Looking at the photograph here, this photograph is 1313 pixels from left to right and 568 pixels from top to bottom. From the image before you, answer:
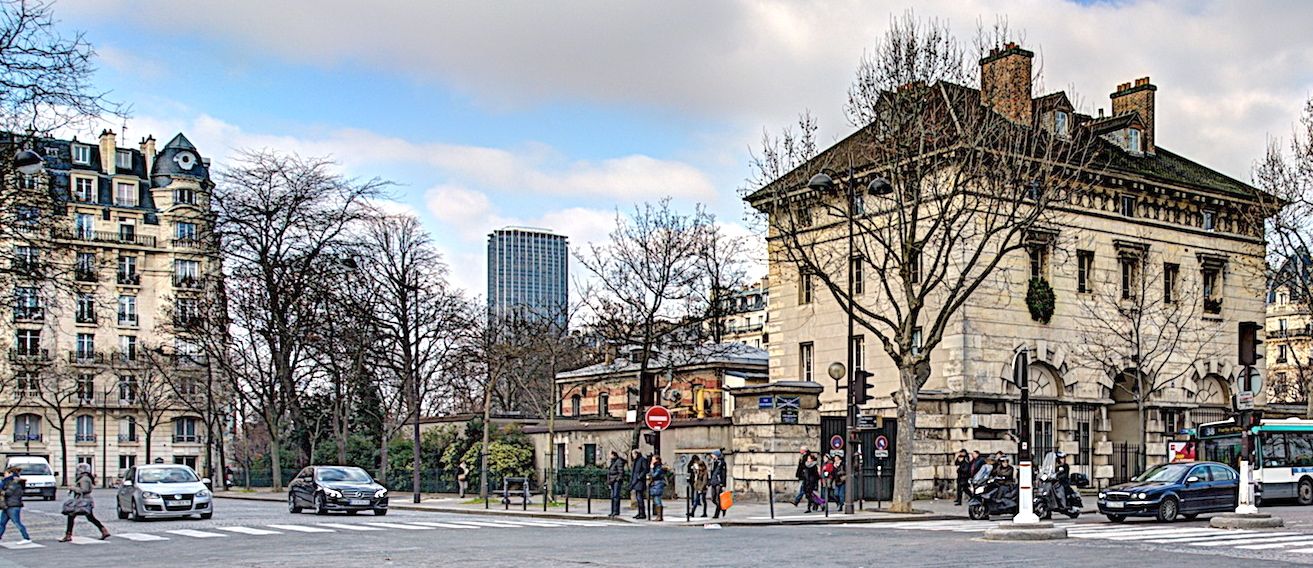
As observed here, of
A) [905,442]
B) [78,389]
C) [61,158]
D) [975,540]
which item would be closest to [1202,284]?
[905,442]

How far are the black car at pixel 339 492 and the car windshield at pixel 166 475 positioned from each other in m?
3.07

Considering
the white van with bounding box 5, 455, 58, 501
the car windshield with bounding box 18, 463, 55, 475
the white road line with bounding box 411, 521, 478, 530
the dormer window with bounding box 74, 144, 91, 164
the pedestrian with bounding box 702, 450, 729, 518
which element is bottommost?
the white van with bounding box 5, 455, 58, 501

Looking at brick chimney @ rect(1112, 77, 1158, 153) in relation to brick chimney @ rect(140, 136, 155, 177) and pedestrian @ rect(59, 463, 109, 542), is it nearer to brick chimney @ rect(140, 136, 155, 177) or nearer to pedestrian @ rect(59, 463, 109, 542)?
pedestrian @ rect(59, 463, 109, 542)

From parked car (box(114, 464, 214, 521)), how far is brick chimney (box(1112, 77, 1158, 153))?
33.2 metres

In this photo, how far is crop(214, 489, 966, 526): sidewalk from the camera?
30203 millimetres

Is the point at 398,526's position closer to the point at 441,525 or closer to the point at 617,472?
the point at 441,525

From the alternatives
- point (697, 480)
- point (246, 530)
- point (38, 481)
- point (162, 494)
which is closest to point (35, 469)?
point (38, 481)

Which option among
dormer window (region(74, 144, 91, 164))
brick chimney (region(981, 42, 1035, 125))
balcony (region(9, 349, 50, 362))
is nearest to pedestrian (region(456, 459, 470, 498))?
brick chimney (region(981, 42, 1035, 125))

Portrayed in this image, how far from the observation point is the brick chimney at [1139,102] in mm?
49469

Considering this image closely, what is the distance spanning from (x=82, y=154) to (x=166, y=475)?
237 feet

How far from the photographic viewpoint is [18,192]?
2486 centimetres

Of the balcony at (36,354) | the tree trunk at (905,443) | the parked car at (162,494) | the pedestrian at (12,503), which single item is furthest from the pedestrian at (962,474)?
the balcony at (36,354)

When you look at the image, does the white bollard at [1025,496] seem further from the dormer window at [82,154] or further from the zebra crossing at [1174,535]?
the dormer window at [82,154]

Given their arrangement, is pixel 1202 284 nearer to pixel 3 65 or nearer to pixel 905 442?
pixel 905 442
